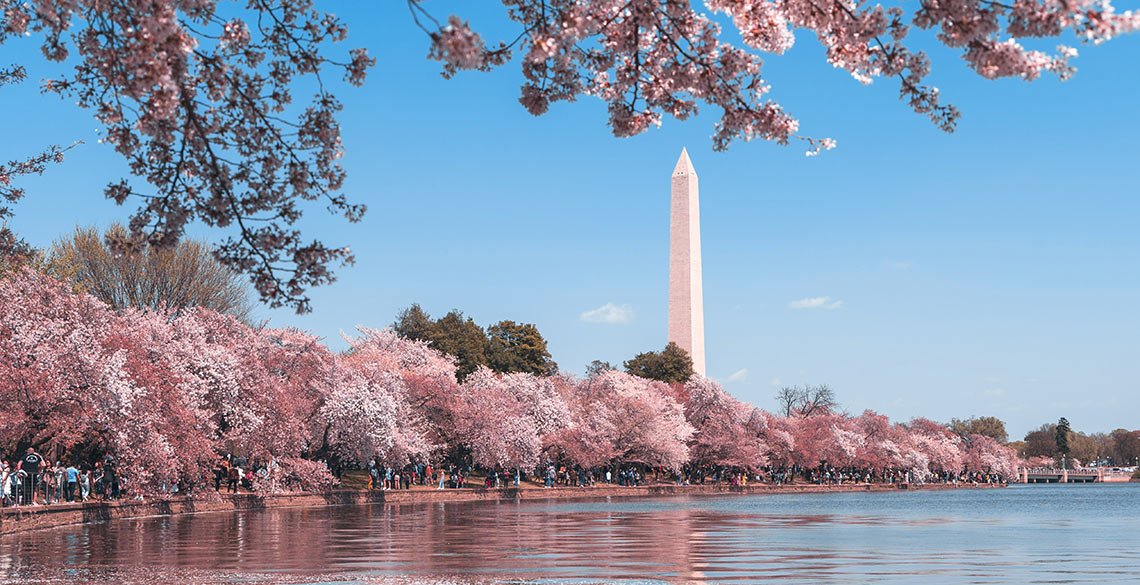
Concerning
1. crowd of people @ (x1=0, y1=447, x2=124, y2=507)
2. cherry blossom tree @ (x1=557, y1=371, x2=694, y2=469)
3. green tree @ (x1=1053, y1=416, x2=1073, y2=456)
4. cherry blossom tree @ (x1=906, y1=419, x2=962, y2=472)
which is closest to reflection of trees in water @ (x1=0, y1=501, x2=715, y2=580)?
crowd of people @ (x1=0, y1=447, x2=124, y2=507)

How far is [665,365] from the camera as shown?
8212 cm

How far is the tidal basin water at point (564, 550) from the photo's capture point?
54.3 ft

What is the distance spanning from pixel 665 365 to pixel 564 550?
6151cm

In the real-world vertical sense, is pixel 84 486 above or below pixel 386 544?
above

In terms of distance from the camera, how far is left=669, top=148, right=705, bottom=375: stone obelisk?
232 feet

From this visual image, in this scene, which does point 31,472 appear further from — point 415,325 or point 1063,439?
point 1063,439

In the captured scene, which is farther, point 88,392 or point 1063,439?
point 1063,439

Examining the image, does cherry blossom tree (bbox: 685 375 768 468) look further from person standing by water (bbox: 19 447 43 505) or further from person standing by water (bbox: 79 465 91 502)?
person standing by water (bbox: 19 447 43 505)

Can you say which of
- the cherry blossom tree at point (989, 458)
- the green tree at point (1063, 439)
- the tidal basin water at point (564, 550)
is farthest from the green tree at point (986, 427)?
the tidal basin water at point (564, 550)

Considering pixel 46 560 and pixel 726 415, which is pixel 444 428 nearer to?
pixel 726 415

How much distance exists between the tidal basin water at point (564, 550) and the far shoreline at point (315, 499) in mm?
833

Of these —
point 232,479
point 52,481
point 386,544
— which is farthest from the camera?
point 232,479

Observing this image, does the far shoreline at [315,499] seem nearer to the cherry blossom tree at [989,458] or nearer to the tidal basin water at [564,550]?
the tidal basin water at [564,550]

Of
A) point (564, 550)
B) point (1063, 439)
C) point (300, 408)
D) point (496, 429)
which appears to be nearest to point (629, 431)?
point (496, 429)
